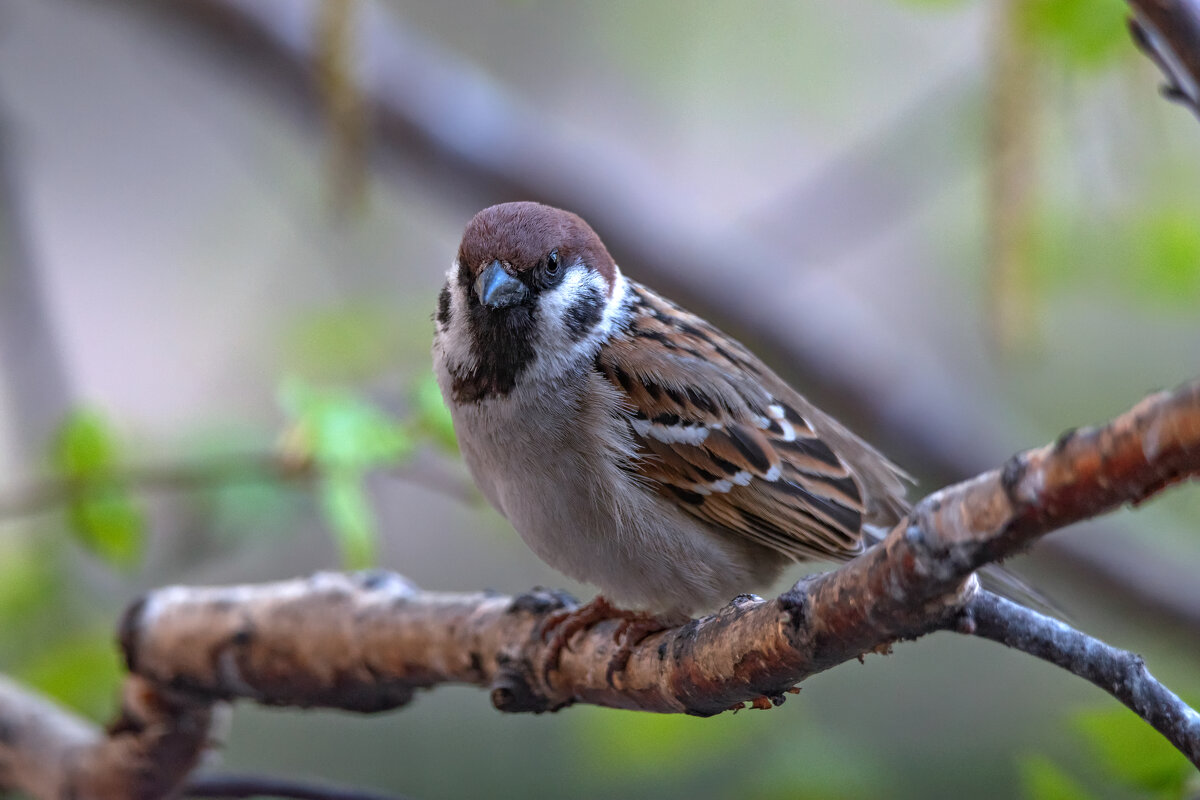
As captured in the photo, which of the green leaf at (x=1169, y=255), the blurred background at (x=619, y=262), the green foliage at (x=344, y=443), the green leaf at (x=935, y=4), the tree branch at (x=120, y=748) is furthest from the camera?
the green leaf at (x=1169, y=255)

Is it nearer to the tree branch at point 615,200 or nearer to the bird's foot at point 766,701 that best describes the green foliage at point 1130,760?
the bird's foot at point 766,701

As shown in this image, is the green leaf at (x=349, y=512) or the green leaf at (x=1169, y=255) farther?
the green leaf at (x=1169, y=255)

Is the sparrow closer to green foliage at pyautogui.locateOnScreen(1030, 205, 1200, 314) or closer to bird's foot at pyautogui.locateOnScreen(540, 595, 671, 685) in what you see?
bird's foot at pyautogui.locateOnScreen(540, 595, 671, 685)

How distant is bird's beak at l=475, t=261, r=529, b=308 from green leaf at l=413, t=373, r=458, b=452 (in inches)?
12.3

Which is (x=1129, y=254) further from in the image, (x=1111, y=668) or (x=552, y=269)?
(x=1111, y=668)

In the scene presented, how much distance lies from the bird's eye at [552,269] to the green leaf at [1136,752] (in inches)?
39.6

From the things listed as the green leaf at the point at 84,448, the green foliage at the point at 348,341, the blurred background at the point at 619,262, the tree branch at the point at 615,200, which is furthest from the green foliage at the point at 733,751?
the green leaf at the point at 84,448

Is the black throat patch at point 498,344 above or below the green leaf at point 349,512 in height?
above

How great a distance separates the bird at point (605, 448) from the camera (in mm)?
1823

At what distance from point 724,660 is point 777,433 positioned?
31.6 inches

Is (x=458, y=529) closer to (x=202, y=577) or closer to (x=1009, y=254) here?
(x=202, y=577)

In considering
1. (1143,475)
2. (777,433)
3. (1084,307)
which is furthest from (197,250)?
(1143,475)

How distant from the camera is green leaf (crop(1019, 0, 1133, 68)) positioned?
1.96 metres

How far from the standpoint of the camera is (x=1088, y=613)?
175 inches
